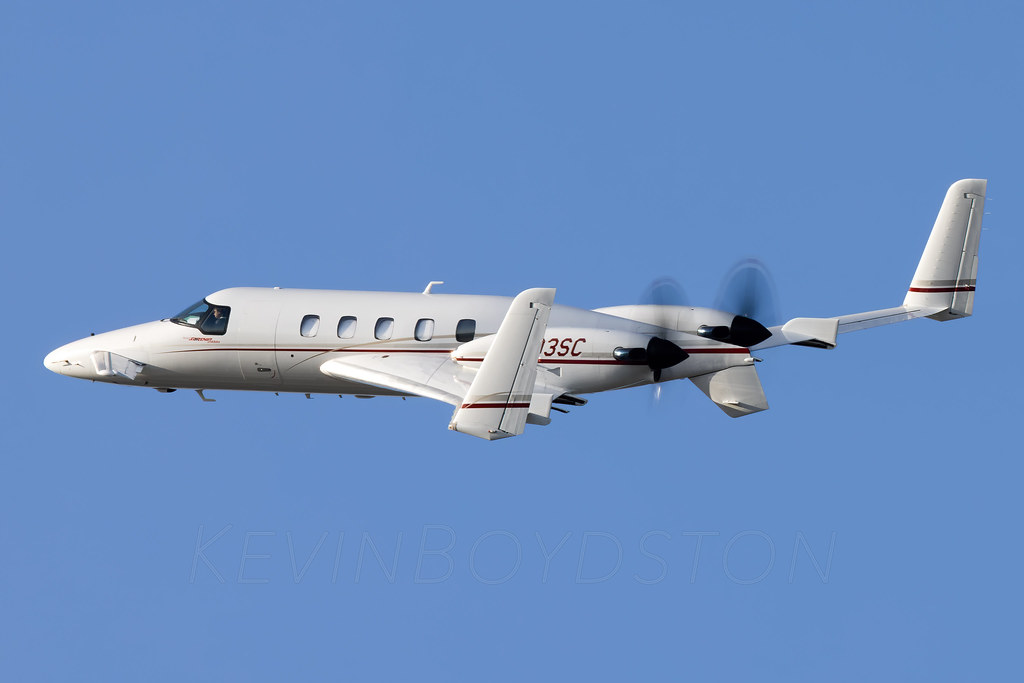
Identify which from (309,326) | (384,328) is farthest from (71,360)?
(384,328)

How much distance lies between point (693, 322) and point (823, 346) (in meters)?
4.02

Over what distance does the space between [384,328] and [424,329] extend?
1.15 m

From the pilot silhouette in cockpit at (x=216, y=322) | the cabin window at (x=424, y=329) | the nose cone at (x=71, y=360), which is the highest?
the cabin window at (x=424, y=329)

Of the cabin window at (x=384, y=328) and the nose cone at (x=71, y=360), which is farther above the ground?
the cabin window at (x=384, y=328)

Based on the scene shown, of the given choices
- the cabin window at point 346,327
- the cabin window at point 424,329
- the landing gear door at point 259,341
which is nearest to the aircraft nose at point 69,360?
the landing gear door at point 259,341

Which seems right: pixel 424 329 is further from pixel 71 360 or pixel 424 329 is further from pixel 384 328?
pixel 71 360

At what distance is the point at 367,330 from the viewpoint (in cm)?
4569

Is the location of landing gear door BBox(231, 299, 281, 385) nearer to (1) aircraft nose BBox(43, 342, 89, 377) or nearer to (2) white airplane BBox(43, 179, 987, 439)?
(2) white airplane BBox(43, 179, 987, 439)

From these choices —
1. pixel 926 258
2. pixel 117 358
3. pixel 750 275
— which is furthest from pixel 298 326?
pixel 926 258

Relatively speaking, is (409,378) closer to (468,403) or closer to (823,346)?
(468,403)

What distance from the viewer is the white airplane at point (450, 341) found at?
43.6m

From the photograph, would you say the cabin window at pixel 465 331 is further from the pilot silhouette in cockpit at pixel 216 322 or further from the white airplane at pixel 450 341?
the pilot silhouette in cockpit at pixel 216 322

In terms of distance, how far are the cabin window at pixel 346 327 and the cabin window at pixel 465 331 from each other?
9.82ft

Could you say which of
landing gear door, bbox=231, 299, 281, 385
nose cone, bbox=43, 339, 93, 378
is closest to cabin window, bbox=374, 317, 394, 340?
landing gear door, bbox=231, 299, 281, 385
